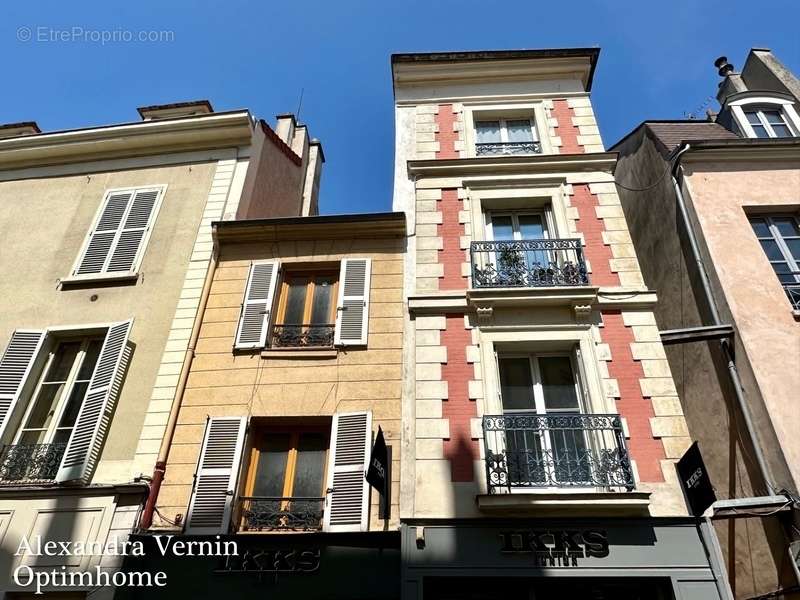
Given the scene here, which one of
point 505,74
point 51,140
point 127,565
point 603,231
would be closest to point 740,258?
point 603,231

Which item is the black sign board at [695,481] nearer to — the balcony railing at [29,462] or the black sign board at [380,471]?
the black sign board at [380,471]

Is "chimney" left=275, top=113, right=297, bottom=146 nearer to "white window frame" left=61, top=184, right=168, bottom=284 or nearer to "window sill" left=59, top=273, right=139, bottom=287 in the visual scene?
"white window frame" left=61, top=184, right=168, bottom=284

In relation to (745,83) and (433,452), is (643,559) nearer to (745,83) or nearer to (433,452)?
(433,452)

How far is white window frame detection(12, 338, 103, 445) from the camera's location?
737 centimetres

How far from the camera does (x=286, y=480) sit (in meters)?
6.88

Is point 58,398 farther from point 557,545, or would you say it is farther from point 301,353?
point 557,545

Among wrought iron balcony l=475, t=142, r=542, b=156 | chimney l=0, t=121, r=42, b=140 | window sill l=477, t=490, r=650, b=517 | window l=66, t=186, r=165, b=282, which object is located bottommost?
window sill l=477, t=490, r=650, b=517

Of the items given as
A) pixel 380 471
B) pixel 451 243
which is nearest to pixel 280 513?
pixel 380 471

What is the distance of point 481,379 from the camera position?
7.15 m

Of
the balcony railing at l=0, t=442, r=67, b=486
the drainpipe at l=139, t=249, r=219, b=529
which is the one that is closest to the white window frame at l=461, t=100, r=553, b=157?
the drainpipe at l=139, t=249, r=219, b=529

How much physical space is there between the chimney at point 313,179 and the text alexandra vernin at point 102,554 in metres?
8.34

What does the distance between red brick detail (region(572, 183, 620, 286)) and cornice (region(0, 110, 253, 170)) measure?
20.0 ft

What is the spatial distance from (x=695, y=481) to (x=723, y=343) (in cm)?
227

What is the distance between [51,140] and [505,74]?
8.83 m
